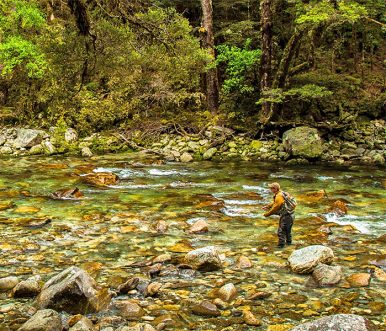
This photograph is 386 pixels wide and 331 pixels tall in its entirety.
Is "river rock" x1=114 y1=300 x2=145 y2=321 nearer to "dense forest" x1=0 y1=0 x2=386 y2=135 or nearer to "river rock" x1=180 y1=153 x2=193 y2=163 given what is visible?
"river rock" x1=180 y1=153 x2=193 y2=163

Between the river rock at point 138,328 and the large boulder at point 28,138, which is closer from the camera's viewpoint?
the river rock at point 138,328

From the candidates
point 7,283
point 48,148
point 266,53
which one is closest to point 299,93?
point 266,53

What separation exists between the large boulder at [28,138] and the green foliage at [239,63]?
8.73m

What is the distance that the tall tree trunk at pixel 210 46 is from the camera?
21.4m

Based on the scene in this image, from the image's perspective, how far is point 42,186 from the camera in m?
12.9

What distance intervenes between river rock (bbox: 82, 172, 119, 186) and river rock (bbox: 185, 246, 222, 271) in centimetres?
702

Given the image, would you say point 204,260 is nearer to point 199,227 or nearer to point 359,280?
point 199,227

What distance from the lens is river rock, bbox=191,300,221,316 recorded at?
5.48 m

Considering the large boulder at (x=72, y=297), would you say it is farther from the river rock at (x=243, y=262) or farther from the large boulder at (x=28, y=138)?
the large boulder at (x=28, y=138)

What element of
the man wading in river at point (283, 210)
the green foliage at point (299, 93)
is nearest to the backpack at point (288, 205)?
the man wading in river at point (283, 210)

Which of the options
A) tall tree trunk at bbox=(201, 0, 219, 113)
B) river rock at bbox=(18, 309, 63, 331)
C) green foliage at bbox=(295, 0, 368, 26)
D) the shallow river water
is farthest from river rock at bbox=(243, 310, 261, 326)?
tall tree trunk at bbox=(201, 0, 219, 113)

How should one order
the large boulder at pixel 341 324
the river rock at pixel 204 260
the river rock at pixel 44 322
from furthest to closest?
the river rock at pixel 204 260 → the river rock at pixel 44 322 → the large boulder at pixel 341 324

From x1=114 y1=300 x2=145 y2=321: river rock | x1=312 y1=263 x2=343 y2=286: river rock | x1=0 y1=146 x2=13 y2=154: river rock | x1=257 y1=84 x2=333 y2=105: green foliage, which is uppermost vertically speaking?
x1=257 y1=84 x2=333 y2=105: green foliage

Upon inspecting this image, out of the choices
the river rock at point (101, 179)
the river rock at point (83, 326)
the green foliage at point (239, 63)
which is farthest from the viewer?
the green foliage at point (239, 63)
